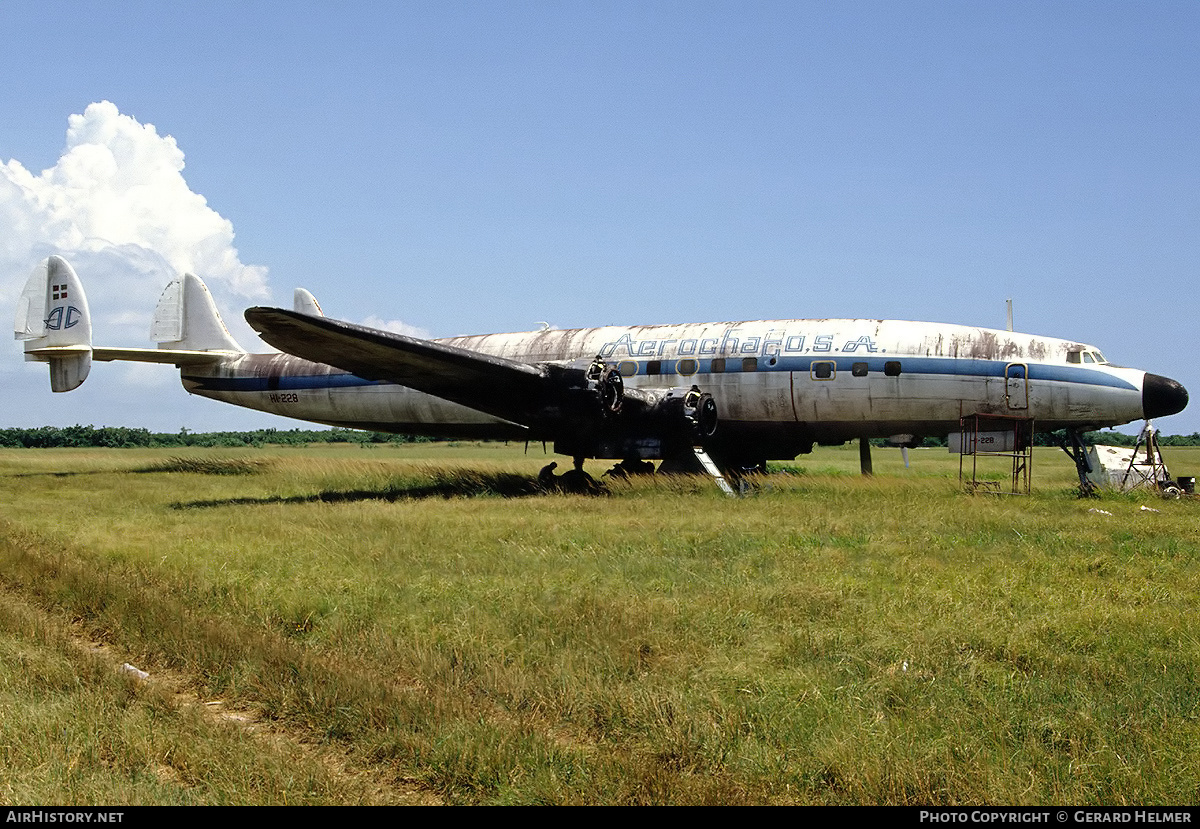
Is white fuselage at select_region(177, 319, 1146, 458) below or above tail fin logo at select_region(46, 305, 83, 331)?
below

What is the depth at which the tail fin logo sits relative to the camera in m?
25.4

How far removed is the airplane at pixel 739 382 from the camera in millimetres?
17547

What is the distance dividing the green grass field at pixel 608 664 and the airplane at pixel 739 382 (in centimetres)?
549

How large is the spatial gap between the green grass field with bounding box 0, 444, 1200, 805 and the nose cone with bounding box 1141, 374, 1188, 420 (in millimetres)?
5632

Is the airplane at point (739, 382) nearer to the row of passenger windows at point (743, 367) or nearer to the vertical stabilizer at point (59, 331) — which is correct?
the row of passenger windows at point (743, 367)

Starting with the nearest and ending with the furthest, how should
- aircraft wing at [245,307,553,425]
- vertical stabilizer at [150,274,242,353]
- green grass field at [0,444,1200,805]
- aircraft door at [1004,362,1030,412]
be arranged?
green grass field at [0,444,1200,805] → aircraft wing at [245,307,553,425] → aircraft door at [1004,362,1030,412] → vertical stabilizer at [150,274,242,353]

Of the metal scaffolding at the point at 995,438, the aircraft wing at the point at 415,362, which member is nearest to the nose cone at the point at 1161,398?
the metal scaffolding at the point at 995,438

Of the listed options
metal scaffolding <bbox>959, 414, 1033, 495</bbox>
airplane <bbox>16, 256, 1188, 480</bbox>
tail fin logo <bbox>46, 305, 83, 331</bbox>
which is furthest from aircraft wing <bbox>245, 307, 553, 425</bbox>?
tail fin logo <bbox>46, 305, 83, 331</bbox>

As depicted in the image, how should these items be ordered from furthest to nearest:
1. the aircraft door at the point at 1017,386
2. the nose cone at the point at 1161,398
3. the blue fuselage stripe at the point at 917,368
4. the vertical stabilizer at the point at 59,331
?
1. the vertical stabilizer at the point at 59,331
2. the aircraft door at the point at 1017,386
3. the blue fuselage stripe at the point at 917,368
4. the nose cone at the point at 1161,398

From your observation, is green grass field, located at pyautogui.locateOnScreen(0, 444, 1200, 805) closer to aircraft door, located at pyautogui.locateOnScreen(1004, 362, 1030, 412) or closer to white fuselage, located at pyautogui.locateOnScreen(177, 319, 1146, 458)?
aircraft door, located at pyautogui.locateOnScreen(1004, 362, 1030, 412)

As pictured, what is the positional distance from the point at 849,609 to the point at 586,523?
19.3 feet

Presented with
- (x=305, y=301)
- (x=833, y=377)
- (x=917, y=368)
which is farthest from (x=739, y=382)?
(x=305, y=301)

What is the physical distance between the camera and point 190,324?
89.8 feet
